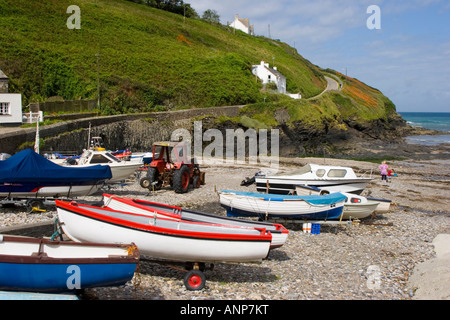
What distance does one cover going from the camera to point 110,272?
7465 mm

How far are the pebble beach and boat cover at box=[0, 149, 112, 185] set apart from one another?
109cm

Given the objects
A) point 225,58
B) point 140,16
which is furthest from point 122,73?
point 140,16

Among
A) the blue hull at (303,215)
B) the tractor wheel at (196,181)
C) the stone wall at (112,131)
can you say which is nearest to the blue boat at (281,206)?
the blue hull at (303,215)

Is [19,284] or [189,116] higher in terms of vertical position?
[189,116]

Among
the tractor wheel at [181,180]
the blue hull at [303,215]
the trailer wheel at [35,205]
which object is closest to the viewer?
the trailer wheel at [35,205]

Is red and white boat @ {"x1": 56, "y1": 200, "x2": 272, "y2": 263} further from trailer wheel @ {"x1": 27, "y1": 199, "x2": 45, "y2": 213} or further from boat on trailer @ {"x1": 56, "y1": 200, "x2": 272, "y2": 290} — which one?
trailer wheel @ {"x1": 27, "y1": 199, "x2": 45, "y2": 213}

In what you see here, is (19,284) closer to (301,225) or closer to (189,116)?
(301,225)

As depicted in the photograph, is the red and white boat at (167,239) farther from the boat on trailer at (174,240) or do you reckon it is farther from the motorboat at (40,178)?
the motorboat at (40,178)

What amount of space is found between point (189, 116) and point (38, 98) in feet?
48.1

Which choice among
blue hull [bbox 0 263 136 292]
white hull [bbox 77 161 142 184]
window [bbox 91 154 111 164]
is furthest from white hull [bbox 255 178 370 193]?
blue hull [bbox 0 263 136 292]

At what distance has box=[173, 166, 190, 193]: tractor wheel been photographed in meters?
18.7

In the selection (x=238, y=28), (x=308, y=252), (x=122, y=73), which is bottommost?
(x=308, y=252)

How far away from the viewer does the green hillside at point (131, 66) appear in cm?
4306

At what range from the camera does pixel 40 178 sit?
44.8 ft
